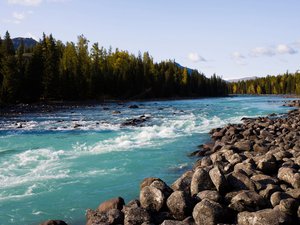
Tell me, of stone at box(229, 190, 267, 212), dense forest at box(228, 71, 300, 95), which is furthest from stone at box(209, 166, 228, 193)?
dense forest at box(228, 71, 300, 95)

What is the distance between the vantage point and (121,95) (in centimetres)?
9481

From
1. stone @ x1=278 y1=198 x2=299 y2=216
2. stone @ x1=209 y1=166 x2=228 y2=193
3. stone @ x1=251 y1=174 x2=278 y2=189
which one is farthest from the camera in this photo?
stone @ x1=251 y1=174 x2=278 y2=189

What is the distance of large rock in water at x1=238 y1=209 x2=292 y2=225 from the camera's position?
297 inches

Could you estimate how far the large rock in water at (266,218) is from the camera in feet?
24.8

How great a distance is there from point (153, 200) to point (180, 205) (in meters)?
0.80

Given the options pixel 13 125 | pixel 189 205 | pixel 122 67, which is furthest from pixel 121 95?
pixel 189 205

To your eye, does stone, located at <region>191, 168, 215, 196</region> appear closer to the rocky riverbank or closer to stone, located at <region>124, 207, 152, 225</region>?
the rocky riverbank

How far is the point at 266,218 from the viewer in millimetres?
7605

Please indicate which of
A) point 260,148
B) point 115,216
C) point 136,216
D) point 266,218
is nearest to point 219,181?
point 266,218

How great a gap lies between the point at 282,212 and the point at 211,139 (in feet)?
53.8

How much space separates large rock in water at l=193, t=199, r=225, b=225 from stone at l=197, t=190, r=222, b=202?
557mm

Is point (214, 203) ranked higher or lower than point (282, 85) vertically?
lower

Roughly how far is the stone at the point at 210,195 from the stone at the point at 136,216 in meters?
1.57

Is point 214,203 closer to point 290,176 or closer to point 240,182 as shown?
point 240,182
